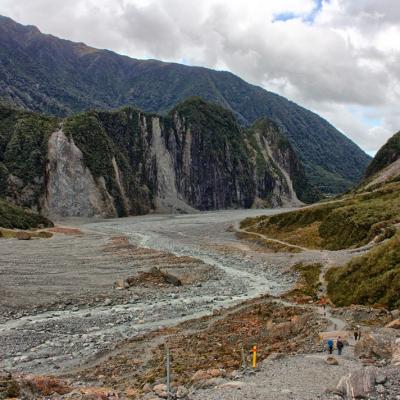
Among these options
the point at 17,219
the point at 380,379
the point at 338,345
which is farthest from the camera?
the point at 17,219

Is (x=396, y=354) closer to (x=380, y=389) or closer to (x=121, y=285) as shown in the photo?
(x=380, y=389)

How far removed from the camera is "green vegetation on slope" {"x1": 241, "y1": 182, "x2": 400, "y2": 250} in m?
70.6

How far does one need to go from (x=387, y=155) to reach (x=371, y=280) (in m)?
162

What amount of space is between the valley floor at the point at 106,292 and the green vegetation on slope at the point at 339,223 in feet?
21.7

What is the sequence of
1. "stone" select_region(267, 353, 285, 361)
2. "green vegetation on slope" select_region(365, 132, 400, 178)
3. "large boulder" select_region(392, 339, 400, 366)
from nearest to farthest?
"large boulder" select_region(392, 339, 400, 366)
"stone" select_region(267, 353, 285, 361)
"green vegetation on slope" select_region(365, 132, 400, 178)

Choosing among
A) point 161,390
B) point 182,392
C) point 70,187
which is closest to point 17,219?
point 70,187

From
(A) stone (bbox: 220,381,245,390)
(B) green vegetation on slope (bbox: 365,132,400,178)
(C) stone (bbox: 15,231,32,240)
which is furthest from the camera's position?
(B) green vegetation on slope (bbox: 365,132,400,178)

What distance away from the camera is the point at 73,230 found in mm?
117062

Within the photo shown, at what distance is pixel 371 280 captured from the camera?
128ft

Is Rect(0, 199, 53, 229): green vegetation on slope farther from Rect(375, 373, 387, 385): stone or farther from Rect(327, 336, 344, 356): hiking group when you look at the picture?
Rect(375, 373, 387, 385): stone

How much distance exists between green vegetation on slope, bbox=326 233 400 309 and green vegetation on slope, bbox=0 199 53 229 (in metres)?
82.1

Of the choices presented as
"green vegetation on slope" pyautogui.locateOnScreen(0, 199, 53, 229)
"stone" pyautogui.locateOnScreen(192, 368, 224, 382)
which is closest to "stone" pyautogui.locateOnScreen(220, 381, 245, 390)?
"stone" pyautogui.locateOnScreen(192, 368, 224, 382)

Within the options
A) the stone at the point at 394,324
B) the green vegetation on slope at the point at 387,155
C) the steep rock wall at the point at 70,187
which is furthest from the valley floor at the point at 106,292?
the green vegetation on slope at the point at 387,155

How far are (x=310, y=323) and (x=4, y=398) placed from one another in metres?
18.9
